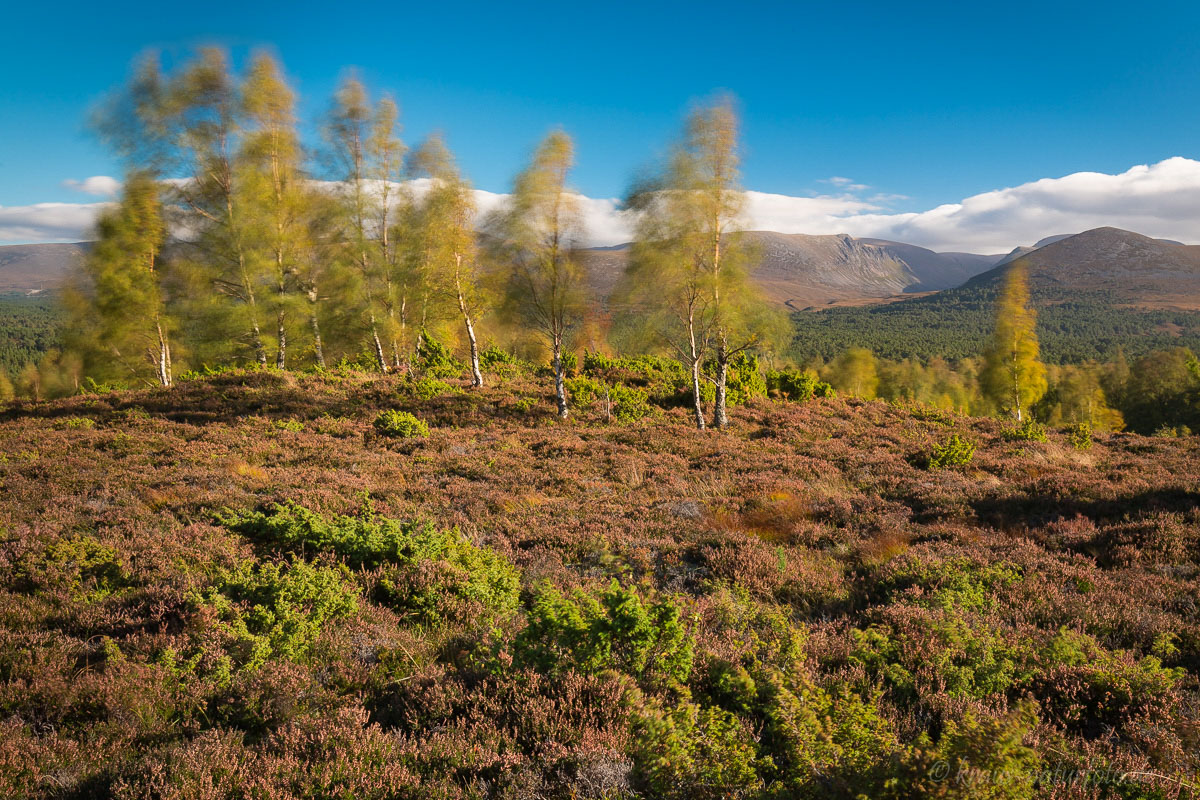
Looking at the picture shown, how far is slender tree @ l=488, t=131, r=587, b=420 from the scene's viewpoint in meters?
19.2

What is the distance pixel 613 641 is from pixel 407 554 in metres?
3.57

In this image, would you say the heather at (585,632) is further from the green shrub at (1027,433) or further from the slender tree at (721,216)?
the slender tree at (721,216)

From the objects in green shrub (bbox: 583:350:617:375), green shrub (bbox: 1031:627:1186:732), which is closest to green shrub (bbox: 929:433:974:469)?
green shrub (bbox: 1031:627:1186:732)

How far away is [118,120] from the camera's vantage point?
19.7m

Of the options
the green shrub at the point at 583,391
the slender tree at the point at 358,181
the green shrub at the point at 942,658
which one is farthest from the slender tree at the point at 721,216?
the green shrub at the point at 942,658

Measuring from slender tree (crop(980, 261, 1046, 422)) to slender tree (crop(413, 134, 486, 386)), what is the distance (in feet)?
106

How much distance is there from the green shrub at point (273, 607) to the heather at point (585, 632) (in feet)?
0.11

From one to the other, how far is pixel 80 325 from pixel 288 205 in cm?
1814

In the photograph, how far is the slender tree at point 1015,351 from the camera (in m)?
33.5

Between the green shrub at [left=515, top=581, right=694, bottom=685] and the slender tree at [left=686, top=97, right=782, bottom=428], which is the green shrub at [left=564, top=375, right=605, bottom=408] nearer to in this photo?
the slender tree at [left=686, top=97, right=782, bottom=428]

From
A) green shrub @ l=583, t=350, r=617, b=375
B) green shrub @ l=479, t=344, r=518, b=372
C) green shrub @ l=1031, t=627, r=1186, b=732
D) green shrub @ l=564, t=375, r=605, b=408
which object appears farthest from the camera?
green shrub @ l=479, t=344, r=518, b=372

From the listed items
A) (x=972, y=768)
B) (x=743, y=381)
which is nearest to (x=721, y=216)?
(x=743, y=381)

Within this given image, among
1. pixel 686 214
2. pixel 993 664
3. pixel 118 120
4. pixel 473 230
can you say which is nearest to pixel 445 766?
pixel 993 664

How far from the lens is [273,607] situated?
5.31 meters
